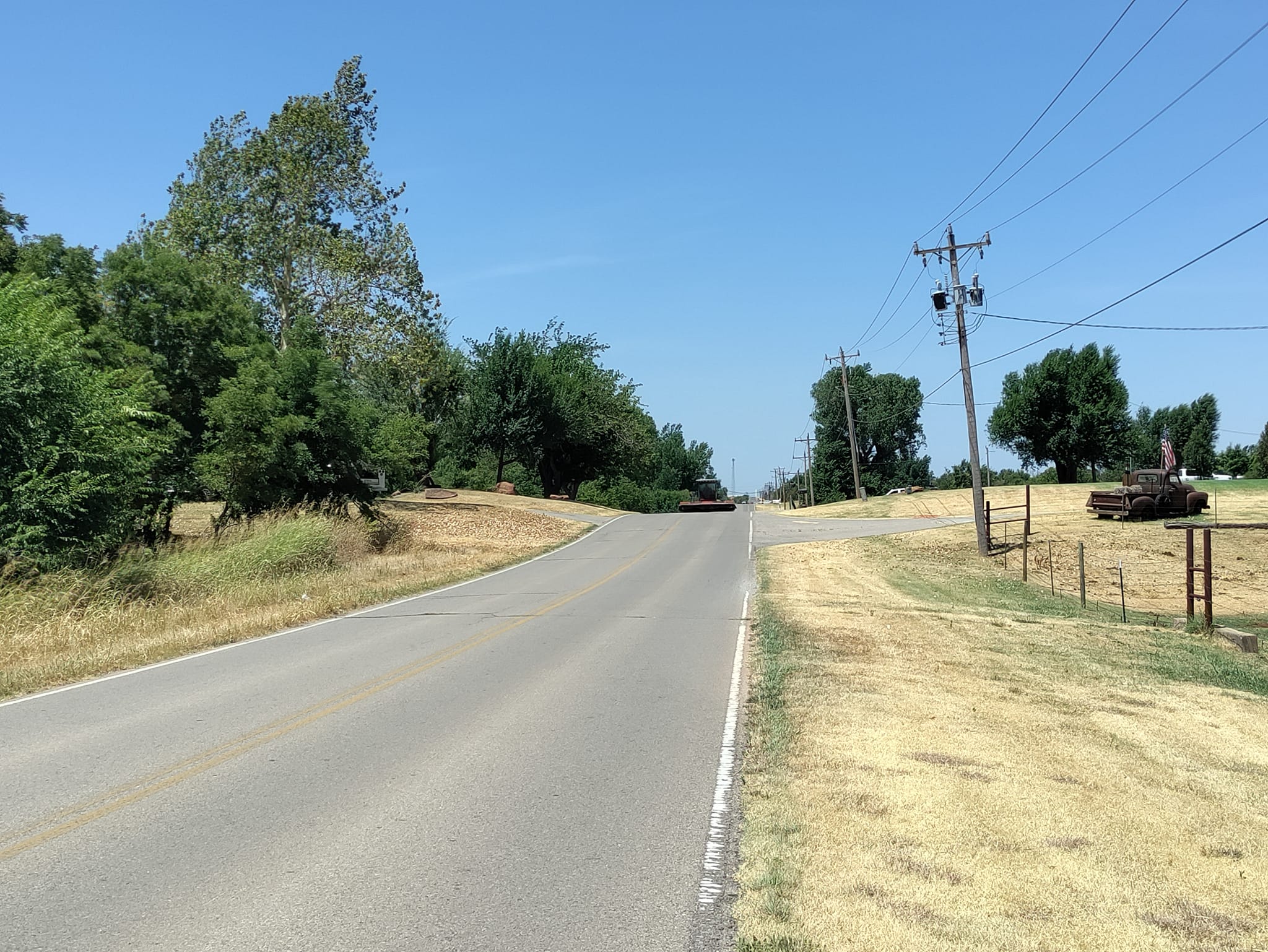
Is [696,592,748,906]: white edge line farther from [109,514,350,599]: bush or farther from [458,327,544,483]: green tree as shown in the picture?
[458,327,544,483]: green tree

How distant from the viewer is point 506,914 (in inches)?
182

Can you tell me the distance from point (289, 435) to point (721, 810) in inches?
1105

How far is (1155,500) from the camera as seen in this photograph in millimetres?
39469

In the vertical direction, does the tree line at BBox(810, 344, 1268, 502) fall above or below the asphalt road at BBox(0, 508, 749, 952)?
above

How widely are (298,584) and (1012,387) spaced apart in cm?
7747

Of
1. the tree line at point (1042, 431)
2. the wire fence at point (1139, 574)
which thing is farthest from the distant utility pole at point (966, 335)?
the tree line at point (1042, 431)

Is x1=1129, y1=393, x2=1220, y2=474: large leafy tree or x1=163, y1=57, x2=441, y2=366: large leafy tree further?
x1=1129, y1=393, x2=1220, y2=474: large leafy tree

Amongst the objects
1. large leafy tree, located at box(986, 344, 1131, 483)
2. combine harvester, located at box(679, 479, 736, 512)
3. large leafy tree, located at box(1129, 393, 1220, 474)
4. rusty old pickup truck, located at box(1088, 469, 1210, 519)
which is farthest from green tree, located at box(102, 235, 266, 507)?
large leafy tree, located at box(1129, 393, 1220, 474)

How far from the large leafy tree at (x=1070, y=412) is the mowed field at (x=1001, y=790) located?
70.2m

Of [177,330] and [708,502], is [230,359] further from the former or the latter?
[708,502]

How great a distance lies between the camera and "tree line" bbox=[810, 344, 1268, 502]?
8081 cm

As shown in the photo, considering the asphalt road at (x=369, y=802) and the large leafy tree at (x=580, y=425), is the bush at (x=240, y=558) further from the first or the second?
the large leafy tree at (x=580, y=425)

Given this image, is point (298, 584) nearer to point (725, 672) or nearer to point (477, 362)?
point (725, 672)

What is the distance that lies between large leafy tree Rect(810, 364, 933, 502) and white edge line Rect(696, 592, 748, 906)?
99056 mm
